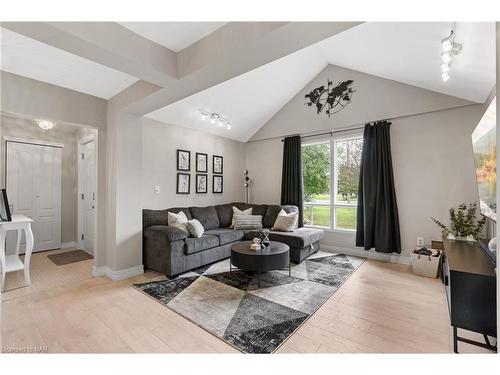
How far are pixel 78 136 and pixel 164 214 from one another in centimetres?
255

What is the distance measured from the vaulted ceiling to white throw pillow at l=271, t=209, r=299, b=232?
2451 millimetres

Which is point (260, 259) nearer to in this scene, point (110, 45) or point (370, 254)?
point (370, 254)

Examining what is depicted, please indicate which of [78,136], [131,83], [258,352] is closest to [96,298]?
[258,352]

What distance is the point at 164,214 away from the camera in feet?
12.2

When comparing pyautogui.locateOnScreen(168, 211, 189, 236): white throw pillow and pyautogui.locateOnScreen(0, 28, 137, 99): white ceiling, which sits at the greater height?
pyautogui.locateOnScreen(0, 28, 137, 99): white ceiling

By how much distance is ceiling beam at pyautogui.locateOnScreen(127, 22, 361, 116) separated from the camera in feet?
4.87

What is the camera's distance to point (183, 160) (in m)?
4.39

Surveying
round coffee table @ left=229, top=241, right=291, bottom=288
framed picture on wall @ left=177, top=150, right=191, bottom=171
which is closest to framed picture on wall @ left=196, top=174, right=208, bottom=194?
framed picture on wall @ left=177, top=150, right=191, bottom=171

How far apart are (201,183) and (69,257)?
2556 mm

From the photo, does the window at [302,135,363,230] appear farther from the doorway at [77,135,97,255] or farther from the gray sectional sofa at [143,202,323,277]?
the doorway at [77,135,97,255]

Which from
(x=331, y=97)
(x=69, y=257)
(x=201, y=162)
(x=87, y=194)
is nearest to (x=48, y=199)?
(x=87, y=194)

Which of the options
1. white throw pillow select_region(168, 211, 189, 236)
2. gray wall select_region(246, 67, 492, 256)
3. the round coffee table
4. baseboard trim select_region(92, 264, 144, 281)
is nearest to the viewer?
the round coffee table

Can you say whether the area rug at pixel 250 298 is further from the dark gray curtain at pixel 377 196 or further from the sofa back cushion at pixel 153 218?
the sofa back cushion at pixel 153 218

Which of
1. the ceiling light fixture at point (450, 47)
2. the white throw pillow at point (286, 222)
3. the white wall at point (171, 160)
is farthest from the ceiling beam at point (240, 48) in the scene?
the white throw pillow at point (286, 222)
